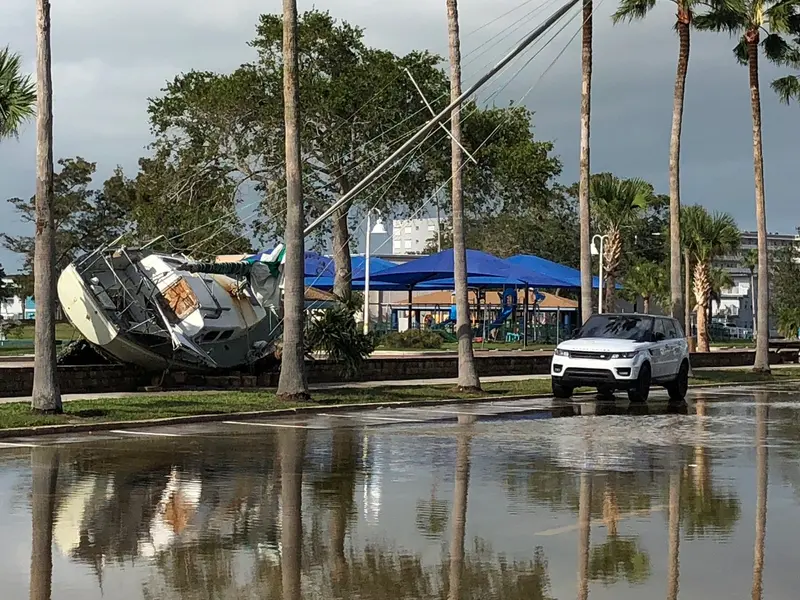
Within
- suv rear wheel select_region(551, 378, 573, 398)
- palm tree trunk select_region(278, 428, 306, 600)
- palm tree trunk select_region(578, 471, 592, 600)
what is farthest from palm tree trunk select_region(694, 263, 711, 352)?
palm tree trunk select_region(578, 471, 592, 600)

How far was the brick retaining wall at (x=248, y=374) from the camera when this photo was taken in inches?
992

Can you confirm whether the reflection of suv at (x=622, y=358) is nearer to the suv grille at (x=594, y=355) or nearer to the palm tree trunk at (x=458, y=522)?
the suv grille at (x=594, y=355)

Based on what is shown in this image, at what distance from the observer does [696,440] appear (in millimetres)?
18891

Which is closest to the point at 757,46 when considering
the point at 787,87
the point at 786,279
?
the point at 787,87

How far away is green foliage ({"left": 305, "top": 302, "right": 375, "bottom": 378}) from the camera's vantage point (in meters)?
30.0

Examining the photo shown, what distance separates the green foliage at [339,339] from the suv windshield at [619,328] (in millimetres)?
5225

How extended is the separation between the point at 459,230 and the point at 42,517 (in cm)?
1784

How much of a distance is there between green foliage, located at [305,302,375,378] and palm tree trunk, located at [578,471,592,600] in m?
15.8

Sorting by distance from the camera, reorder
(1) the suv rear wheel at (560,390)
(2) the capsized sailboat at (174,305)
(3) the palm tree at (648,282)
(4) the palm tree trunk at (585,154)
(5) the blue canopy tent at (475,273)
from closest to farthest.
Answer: (2) the capsized sailboat at (174,305)
(1) the suv rear wheel at (560,390)
(4) the palm tree trunk at (585,154)
(5) the blue canopy tent at (475,273)
(3) the palm tree at (648,282)

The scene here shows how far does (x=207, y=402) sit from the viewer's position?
2331 centimetres

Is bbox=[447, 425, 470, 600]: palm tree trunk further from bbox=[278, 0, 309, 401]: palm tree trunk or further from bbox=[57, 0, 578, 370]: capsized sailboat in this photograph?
bbox=[57, 0, 578, 370]: capsized sailboat

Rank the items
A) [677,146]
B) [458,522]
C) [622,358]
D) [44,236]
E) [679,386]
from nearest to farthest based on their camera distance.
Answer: [458,522] < [44,236] < [622,358] < [679,386] < [677,146]

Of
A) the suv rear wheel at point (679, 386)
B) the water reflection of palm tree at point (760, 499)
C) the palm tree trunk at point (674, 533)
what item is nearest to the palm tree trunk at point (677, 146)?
the suv rear wheel at point (679, 386)

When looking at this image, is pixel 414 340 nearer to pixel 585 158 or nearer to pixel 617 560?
pixel 585 158
